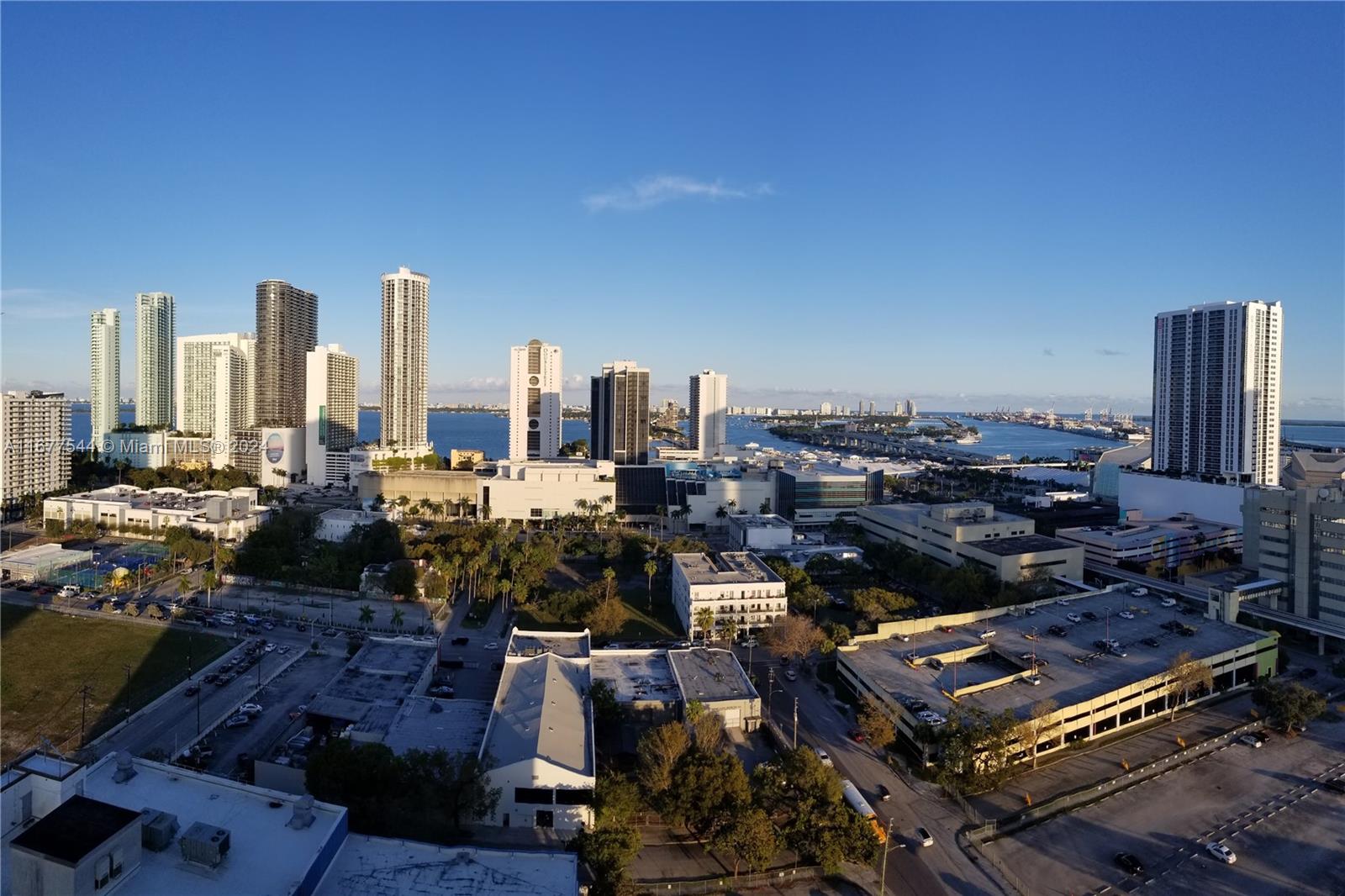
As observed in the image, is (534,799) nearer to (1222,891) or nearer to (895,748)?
(895,748)

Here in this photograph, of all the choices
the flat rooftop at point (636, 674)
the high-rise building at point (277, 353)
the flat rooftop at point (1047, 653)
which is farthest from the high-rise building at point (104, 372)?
the flat rooftop at point (1047, 653)

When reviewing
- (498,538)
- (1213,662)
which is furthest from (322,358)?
(1213,662)

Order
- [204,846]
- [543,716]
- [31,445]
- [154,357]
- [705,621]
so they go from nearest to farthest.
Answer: [204,846]
[543,716]
[705,621]
[31,445]
[154,357]

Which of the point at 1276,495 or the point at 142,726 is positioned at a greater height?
the point at 1276,495

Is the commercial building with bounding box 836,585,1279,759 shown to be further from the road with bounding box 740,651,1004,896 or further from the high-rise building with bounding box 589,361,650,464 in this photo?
the high-rise building with bounding box 589,361,650,464

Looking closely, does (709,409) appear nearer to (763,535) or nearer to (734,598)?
(763,535)

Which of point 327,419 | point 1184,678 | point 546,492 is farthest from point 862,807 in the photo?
point 327,419

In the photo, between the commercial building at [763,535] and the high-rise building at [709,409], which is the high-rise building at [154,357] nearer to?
the high-rise building at [709,409]
